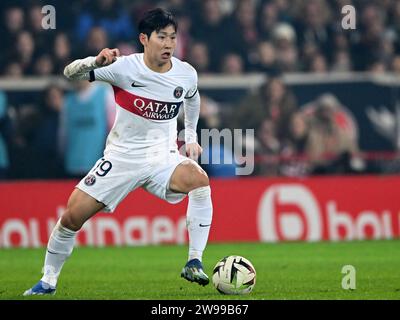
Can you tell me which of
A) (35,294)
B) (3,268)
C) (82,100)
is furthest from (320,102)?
(35,294)

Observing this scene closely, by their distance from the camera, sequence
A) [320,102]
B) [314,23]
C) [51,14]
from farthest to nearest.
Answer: [314,23], [320,102], [51,14]

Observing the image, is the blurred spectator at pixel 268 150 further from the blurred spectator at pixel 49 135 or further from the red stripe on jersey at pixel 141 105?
the red stripe on jersey at pixel 141 105

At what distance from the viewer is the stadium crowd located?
1556cm

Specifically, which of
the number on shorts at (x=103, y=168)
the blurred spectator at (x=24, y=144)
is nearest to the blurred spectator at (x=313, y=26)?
the blurred spectator at (x=24, y=144)

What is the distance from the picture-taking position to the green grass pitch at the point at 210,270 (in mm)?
8828

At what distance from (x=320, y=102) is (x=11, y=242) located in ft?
16.2

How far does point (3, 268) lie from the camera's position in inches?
467

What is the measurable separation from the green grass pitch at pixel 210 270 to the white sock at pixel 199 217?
40cm

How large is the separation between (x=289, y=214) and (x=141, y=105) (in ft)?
22.2

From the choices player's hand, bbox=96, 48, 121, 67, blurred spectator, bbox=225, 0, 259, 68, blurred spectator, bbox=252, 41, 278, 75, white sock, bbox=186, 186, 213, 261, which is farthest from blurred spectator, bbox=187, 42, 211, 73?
player's hand, bbox=96, 48, 121, 67

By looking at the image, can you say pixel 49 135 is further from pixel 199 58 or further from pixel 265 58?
pixel 265 58

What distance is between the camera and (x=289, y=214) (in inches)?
613

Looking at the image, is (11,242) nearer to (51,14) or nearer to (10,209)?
(10,209)

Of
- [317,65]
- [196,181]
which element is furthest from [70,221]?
[317,65]
